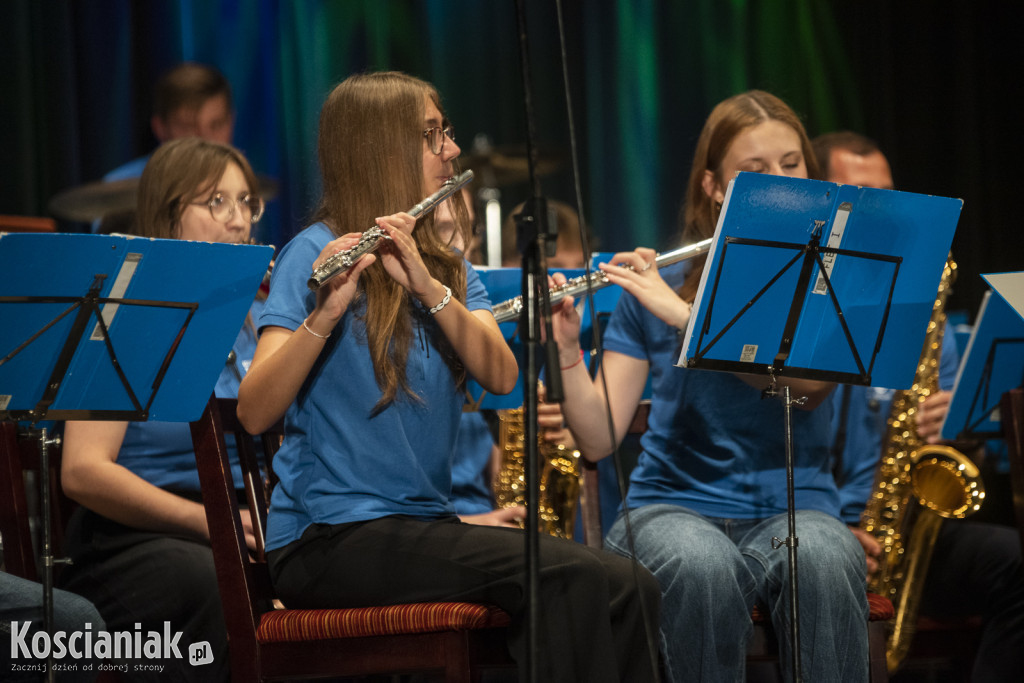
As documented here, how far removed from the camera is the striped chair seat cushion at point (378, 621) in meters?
1.60

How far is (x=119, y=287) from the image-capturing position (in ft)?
5.27

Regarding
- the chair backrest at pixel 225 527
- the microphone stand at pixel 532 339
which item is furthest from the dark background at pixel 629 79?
the microphone stand at pixel 532 339

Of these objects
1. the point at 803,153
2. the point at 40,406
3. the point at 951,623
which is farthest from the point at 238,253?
the point at 951,623

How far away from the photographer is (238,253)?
165cm

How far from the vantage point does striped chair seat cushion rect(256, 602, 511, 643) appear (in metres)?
1.60

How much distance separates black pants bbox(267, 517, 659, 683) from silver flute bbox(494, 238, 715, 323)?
0.61 m

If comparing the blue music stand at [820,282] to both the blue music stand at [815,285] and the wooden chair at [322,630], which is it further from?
the wooden chair at [322,630]

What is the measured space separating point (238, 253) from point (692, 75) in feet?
9.92

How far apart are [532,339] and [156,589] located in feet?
3.27

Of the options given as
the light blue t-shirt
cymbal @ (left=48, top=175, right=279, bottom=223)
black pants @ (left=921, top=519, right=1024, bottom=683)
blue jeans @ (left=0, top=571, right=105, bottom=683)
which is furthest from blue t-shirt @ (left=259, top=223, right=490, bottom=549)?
cymbal @ (left=48, top=175, right=279, bottom=223)

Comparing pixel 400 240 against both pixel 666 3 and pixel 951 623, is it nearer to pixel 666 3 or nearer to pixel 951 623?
pixel 951 623

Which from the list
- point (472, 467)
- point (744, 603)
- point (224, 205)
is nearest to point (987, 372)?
point (744, 603)

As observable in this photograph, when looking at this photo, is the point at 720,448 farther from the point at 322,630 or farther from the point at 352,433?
the point at 322,630

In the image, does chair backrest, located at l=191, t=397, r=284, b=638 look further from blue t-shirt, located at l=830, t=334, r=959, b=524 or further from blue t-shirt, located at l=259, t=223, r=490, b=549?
blue t-shirt, located at l=830, t=334, r=959, b=524
